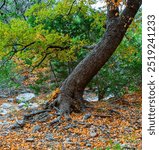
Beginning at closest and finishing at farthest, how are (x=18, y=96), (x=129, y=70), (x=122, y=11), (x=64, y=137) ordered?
(x=64, y=137) < (x=122, y=11) < (x=129, y=70) < (x=18, y=96)

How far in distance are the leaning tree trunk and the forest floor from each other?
38 centimetres

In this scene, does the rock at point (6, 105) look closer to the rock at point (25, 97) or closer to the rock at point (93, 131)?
the rock at point (25, 97)

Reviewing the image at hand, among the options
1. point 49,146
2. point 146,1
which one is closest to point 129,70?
point 49,146

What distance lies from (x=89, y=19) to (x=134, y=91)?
2811 mm

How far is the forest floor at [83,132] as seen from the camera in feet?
20.2

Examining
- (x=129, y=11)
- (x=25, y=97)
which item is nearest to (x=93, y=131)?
(x=129, y=11)

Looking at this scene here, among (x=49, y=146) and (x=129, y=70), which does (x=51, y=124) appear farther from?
(x=129, y=70)

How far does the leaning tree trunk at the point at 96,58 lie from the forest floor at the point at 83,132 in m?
0.38

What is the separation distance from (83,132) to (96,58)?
6.87 feet

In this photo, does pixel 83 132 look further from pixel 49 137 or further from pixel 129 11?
pixel 129 11

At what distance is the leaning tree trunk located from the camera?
26.1 feet

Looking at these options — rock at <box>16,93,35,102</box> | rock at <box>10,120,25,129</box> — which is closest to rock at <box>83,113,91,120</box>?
rock at <box>10,120,25,129</box>

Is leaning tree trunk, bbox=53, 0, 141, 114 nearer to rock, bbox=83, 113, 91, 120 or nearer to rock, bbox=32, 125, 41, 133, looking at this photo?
rock, bbox=83, 113, 91, 120

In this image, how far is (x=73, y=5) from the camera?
9.75m
